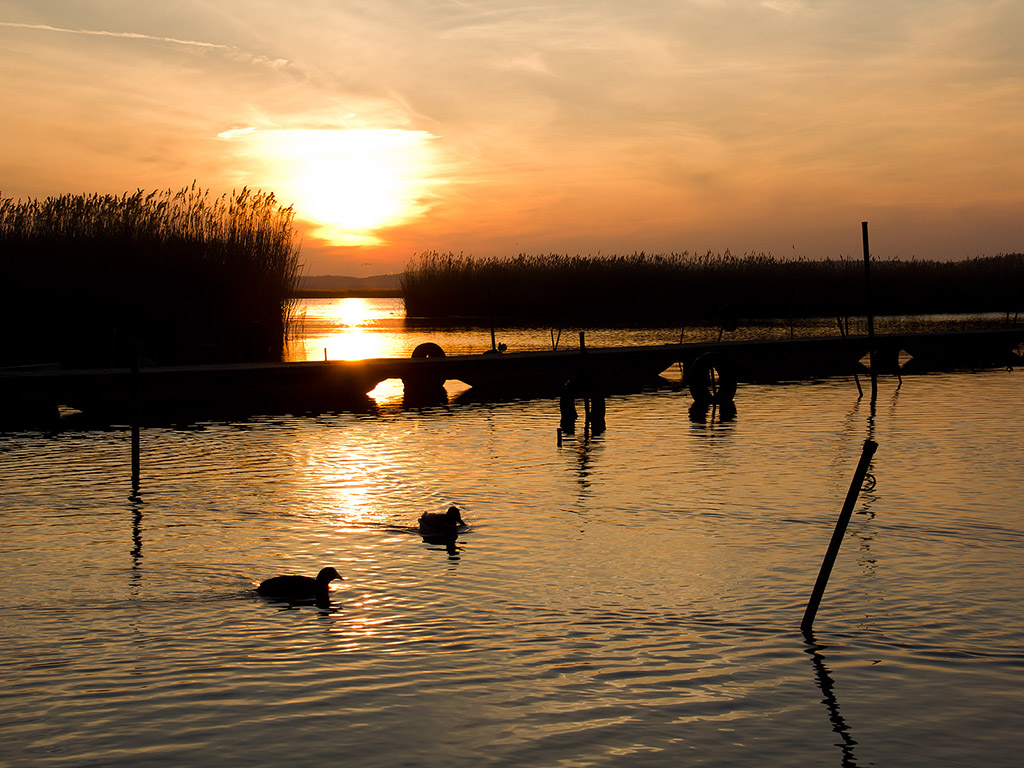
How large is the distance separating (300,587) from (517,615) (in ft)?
5.75

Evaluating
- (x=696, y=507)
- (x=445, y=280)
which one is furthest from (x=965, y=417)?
(x=445, y=280)

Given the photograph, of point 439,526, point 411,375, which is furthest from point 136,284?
point 439,526

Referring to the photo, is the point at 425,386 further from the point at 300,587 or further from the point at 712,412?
the point at 300,587

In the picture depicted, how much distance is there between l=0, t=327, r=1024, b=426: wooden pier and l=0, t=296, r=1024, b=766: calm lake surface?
408cm

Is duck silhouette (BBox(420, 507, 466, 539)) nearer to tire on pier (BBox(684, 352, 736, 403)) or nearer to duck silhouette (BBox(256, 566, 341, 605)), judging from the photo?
duck silhouette (BBox(256, 566, 341, 605))

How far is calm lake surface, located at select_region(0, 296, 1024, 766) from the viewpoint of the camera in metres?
6.02

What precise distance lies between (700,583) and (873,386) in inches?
794

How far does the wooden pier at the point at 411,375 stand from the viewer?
2247 centimetres

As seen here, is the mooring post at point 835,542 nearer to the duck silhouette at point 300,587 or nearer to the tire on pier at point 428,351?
the duck silhouette at point 300,587

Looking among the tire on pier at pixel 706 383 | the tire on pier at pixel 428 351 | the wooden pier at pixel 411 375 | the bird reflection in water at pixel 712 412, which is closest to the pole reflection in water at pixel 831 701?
the wooden pier at pixel 411 375

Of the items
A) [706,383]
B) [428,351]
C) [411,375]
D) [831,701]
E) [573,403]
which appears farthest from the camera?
[428,351]

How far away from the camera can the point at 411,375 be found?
28453 mm

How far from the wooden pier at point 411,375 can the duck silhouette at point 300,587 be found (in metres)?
6.40

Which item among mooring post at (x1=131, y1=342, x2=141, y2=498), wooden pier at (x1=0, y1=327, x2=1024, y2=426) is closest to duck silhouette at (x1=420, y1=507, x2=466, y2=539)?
mooring post at (x1=131, y1=342, x2=141, y2=498)
